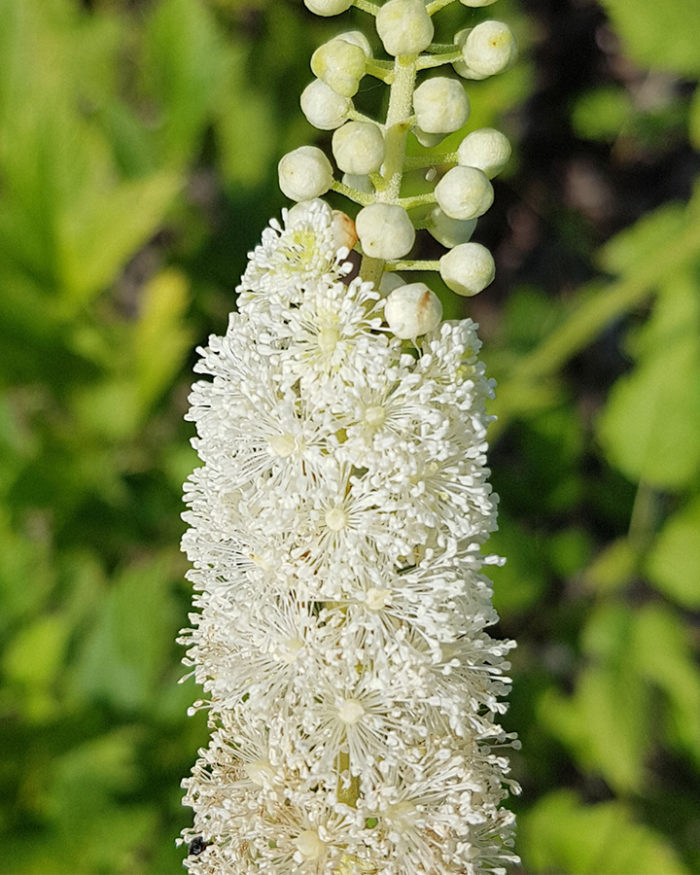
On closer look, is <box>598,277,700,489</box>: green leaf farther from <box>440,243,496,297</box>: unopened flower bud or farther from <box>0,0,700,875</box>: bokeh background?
<box>440,243,496,297</box>: unopened flower bud

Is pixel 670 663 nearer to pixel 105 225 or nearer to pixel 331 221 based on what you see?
pixel 331 221

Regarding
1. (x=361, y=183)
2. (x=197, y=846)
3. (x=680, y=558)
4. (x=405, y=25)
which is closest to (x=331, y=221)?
(x=361, y=183)

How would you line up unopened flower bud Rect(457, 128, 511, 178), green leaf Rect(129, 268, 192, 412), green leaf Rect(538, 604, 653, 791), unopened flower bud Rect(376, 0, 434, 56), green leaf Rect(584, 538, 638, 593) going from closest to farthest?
1. unopened flower bud Rect(376, 0, 434, 56)
2. unopened flower bud Rect(457, 128, 511, 178)
3. green leaf Rect(538, 604, 653, 791)
4. green leaf Rect(129, 268, 192, 412)
5. green leaf Rect(584, 538, 638, 593)

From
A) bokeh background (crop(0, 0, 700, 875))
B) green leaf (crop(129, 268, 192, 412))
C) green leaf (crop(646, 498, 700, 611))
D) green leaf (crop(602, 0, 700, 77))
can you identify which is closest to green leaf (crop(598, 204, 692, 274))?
bokeh background (crop(0, 0, 700, 875))

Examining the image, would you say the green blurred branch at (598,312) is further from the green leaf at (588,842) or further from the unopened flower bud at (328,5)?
the unopened flower bud at (328,5)

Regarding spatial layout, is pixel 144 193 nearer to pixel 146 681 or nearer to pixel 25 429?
pixel 25 429

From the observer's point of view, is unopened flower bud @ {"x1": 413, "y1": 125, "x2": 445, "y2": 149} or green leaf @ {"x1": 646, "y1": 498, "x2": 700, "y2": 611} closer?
unopened flower bud @ {"x1": 413, "y1": 125, "x2": 445, "y2": 149}
